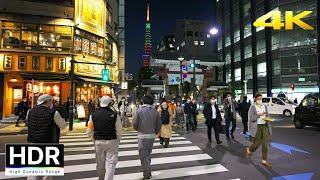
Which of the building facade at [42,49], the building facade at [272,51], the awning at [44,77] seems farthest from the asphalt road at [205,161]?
the building facade at [272,51]

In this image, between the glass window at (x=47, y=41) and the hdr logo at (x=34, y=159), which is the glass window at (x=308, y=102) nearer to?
the hdr logo at (x=34, y=159)

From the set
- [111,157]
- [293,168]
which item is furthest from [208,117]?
[111,157]

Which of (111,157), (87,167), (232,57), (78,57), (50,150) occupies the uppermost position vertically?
(232,57)

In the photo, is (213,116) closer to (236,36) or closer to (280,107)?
(280,107)

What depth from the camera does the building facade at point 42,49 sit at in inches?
922

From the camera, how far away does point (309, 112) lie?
15.1 metres

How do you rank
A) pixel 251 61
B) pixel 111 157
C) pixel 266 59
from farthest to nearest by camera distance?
pixel 251 61
pixel 266 59
pixel 111 157

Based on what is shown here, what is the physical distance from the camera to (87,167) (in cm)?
772

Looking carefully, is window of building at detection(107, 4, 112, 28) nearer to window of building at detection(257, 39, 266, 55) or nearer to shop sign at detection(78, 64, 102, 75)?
shop sign at detection(78, 64, 102, 75)

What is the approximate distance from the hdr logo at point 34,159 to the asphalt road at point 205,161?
3713 mm

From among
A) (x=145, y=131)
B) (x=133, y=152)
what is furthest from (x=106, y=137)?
(x=133, y=152)

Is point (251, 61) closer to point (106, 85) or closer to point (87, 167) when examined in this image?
point (106, 85)

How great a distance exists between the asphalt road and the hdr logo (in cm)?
371

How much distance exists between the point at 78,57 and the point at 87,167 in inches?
795
